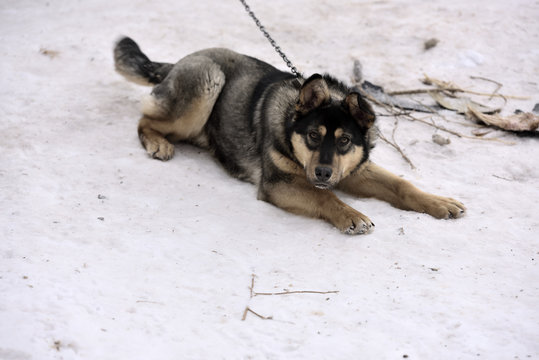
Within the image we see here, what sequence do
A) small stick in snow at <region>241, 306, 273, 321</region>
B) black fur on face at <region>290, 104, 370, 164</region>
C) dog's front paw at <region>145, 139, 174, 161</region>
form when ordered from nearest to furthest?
1. small stick in snow at <region>241, 306, 273, 321</region>
2. black fur on face at <region>290, 104, 370, 164</region>
3. dog's front paw at <region>145, 139, 174, 161</region>

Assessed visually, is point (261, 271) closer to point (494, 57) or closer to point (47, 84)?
point (47, 84)

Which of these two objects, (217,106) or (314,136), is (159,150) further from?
(314,136)

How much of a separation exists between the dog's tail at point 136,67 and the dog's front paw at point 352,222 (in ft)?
9.90

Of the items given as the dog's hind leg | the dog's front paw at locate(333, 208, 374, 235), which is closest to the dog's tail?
the dog's hind leg

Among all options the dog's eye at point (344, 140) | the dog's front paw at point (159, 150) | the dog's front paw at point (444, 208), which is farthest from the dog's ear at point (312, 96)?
the dog's front paw at point (159, 150)

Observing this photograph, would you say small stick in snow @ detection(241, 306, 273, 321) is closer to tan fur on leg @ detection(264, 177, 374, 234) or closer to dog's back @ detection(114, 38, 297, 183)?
tan fur on leg @ detection(264, 177, 374, 234)

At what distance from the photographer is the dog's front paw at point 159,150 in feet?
18.0

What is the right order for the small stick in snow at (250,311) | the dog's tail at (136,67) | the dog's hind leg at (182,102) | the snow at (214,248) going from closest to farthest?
the snow at (214,248)
the small stick in snow at (250,311)
the dog's hind leg at (182,102)
the dog's tail at (136,67)

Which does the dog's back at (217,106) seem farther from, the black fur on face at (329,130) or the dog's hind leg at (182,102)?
the black fur on face at (329,130)

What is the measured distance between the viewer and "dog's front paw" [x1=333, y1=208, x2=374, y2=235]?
4406mm

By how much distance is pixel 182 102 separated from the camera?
227 inches

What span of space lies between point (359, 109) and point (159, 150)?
2179 mm

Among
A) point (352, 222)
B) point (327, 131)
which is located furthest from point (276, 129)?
point (352, 222)

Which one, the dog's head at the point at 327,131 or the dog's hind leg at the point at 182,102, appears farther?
the dog's hind leg at the point at 182,102
